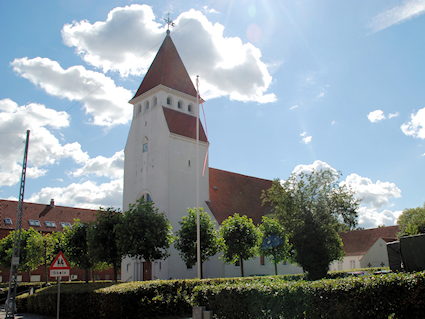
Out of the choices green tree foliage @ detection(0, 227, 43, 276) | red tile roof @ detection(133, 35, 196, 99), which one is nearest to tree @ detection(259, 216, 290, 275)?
red tile roof @ detection(133, 35, 196, 99)

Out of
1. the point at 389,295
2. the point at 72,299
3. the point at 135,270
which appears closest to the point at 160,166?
the point at 135,270

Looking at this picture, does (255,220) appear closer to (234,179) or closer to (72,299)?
(234,179)

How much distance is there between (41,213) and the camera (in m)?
58.3

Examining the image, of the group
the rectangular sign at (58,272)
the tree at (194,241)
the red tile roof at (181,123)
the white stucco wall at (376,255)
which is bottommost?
the white stucco wall at (376,255)

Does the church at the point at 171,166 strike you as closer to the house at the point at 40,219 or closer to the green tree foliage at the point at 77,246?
the green tree foliage at the point at 77,246

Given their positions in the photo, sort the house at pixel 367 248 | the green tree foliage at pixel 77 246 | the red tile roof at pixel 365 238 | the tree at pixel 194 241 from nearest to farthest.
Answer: the tree at pixel 194 241 < the green tree foliage at pixel 77 246 < the house at pixel 367 248 < the red tile roof at pixel 365 238

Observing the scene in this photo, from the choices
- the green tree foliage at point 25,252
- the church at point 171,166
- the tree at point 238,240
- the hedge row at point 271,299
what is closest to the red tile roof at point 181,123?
the church at point 171,166

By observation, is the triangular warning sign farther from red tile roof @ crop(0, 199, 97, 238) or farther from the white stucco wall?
the white stucco wall

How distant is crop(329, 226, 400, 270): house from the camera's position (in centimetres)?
4978

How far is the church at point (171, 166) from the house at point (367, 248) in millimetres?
15838

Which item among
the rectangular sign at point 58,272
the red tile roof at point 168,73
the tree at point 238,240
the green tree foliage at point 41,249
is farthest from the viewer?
the green tree foliage at point 41,249

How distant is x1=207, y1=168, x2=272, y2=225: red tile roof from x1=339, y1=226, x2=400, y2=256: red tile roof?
1822 centimetres

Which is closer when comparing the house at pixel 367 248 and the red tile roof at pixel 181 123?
the red tile roof at pixel 181 123

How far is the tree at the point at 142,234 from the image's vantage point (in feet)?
78.5
